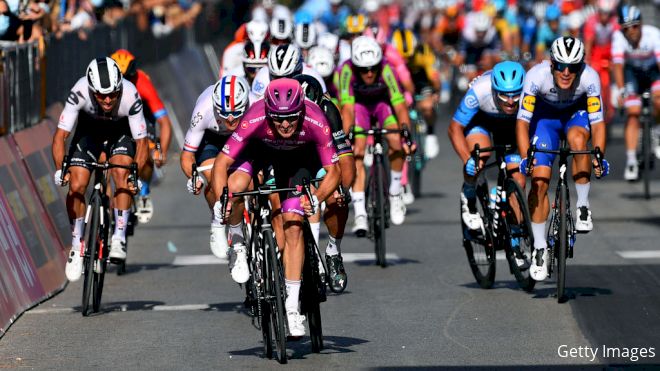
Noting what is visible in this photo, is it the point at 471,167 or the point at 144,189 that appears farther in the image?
the point at 144,189

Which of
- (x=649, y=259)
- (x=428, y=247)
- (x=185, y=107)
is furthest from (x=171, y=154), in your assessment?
(x=649, y=259)

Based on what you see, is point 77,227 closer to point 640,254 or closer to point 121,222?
point 121,222

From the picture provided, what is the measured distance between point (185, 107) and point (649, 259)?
13945mm

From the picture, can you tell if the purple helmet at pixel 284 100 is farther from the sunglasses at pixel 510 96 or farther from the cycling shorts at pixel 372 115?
the cycling shorts at pixel 372 115

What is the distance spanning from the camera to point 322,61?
17406 millimetres

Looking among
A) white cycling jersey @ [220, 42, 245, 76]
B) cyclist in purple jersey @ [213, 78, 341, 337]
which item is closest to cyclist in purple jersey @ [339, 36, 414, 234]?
white cycling jersey @ [220, 42, 245, 76]

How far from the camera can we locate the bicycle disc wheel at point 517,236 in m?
13.3

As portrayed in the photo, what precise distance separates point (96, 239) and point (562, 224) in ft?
11.2

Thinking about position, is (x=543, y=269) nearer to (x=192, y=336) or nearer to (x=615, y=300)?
(x=615, y=300)

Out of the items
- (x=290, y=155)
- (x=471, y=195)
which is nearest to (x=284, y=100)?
(x=290, y=155)

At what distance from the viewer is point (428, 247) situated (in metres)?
16.4

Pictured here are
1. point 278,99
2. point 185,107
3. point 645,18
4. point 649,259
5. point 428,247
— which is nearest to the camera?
point 278,99

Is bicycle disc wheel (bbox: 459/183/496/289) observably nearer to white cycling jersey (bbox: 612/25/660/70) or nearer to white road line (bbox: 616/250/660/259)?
white road line (bbox: 616/250/660/259)

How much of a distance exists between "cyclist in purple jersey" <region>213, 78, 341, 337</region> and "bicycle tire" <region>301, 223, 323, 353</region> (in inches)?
5.0
